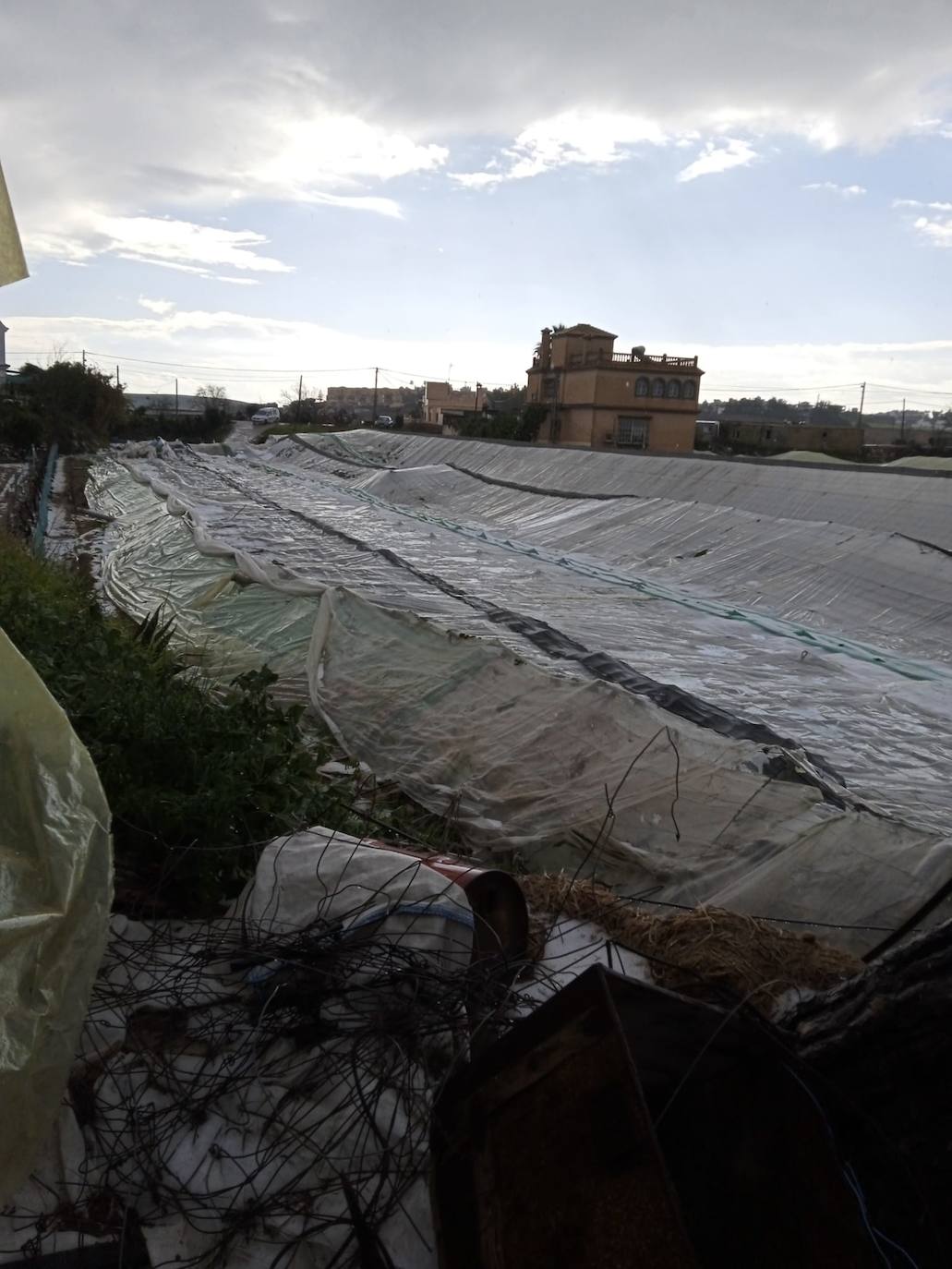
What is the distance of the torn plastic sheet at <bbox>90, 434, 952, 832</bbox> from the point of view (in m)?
5.81

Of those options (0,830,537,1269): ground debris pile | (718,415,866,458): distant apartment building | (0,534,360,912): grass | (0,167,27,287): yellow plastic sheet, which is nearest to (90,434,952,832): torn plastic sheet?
(0,534,360,912): grass

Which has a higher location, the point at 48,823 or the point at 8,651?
the point at 8,651

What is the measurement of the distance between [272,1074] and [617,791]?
2164 millimetres

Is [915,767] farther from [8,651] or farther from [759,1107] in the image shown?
[8,651]

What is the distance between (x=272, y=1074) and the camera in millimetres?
2488

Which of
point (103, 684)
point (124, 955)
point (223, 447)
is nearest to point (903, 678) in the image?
point (103, 684)

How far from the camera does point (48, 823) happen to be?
2412mm

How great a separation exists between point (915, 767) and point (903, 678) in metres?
1.88

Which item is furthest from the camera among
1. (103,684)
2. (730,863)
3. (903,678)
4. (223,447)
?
(223,447)

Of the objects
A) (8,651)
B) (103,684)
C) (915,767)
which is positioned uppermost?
(8,651)

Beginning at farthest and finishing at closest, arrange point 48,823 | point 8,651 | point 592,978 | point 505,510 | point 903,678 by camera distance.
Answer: point 505,510 → point 903,678 → point 8,651 → point 48,823 → point 592,978

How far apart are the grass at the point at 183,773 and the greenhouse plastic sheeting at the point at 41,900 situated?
61cm

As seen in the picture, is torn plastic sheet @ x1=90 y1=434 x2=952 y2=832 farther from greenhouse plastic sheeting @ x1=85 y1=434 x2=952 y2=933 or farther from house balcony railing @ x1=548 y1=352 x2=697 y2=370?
house balcony railing @ x1=548 y1=352 x2=697 y2=370

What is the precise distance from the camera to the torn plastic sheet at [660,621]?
581 centimetres
